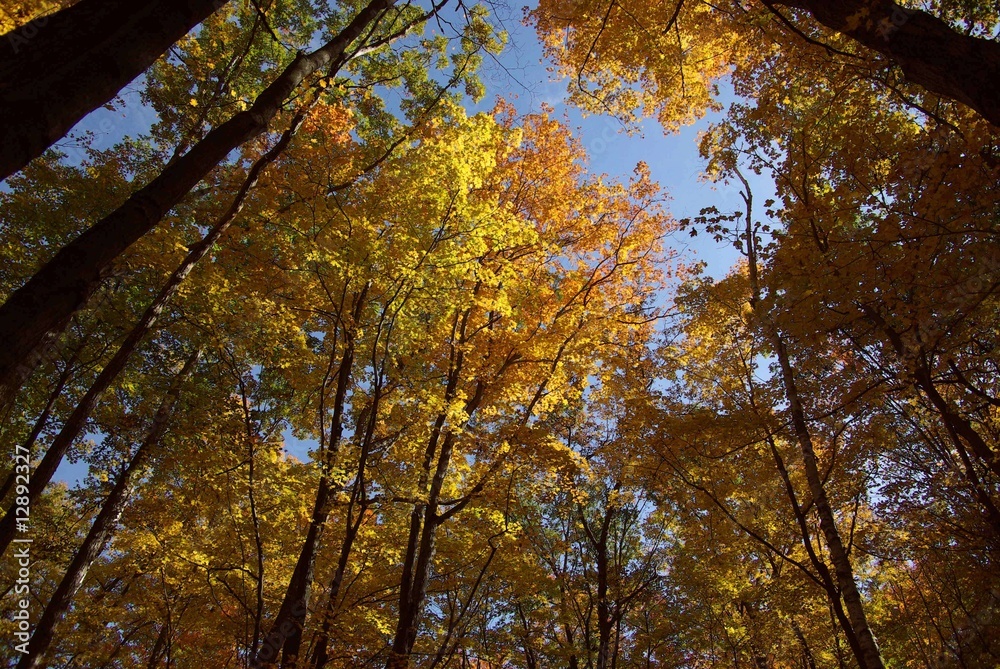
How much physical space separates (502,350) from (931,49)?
5.75m

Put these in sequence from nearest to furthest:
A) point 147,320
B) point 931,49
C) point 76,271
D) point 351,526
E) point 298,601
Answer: point 76,271 < point 931,49 < point 351,526 < point 147,320 < point 298,601

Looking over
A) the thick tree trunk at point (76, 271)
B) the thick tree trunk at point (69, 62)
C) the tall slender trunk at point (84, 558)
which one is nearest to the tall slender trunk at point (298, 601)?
the tall slender trunk at point (84, 558)

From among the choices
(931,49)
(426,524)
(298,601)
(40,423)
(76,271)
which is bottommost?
(298,601)

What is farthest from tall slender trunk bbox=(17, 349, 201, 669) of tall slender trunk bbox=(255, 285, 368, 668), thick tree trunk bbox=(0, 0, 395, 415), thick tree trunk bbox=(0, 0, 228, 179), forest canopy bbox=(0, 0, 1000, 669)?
thick tree trunk bbox=(0, 0, 228, 179)

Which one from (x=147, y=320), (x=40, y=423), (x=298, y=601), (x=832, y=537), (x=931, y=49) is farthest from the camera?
(x=40, y=423)

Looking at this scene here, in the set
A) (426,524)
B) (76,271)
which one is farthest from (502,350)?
(76,271)

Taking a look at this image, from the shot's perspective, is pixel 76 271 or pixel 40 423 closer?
pixel 76 271

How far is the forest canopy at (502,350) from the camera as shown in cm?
505

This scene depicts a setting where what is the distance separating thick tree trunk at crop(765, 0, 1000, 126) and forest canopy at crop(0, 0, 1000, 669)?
18 mm

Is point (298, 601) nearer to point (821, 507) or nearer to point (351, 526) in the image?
point (351, 526)

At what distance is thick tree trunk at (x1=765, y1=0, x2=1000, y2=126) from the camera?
252 centimetres

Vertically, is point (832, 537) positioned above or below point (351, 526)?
above

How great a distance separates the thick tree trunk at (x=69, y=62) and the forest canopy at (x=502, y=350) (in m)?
0.54

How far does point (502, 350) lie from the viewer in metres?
7.66
